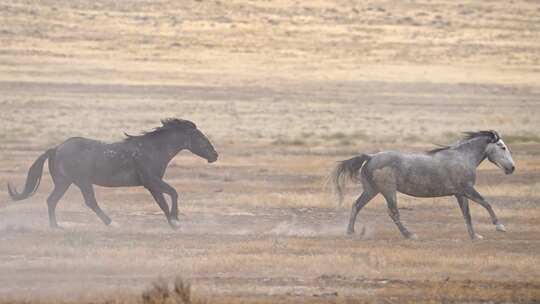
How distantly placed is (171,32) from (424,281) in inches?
2468

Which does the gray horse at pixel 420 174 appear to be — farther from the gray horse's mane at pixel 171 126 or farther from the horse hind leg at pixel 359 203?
the gray horse's mane at pixel 171 126

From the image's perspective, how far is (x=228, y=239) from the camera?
50.1 ft

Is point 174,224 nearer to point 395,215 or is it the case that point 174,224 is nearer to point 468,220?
point 395,215

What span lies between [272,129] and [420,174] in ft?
78.3

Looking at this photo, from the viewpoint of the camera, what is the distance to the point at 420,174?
15758 millimetres

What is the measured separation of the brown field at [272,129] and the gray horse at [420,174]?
1.46 ft

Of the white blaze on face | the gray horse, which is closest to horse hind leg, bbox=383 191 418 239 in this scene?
the gray horse

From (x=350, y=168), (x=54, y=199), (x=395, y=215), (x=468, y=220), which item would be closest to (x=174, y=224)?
(x=54, y=199)

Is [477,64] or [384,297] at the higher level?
[384,297]

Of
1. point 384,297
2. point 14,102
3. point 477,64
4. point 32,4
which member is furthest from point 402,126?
point 32,4

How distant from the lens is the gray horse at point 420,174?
15.6 meters

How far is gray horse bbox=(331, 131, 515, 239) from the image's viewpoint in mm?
15594

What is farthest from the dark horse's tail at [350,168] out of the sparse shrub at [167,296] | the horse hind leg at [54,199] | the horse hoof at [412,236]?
the sparse shrub at [167,296]

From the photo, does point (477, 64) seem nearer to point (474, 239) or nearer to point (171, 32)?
point (171, 32)
